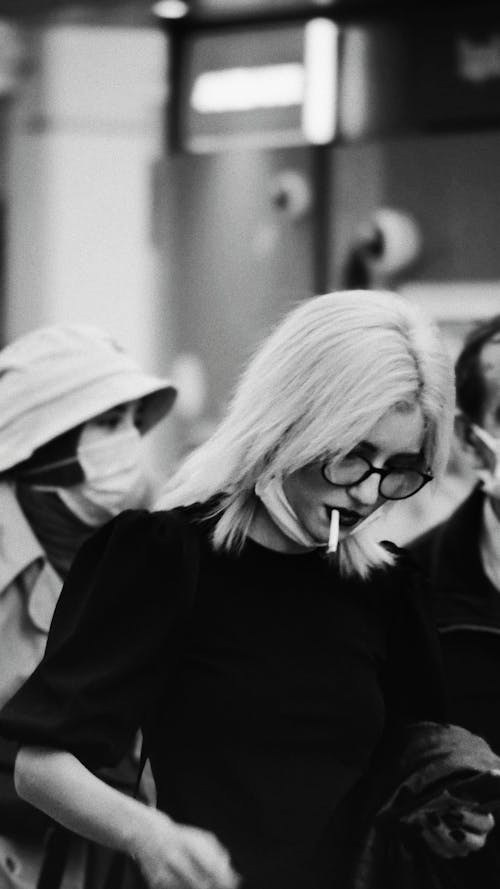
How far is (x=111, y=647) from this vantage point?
5.52 ft

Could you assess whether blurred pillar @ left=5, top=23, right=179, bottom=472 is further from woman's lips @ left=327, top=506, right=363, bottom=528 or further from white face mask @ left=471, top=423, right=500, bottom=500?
woman's lips @ left=327, top=506, right=363, bottom=528

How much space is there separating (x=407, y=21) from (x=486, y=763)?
4032 mm

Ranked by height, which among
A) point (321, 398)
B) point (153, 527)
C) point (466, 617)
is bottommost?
point (466, 617)

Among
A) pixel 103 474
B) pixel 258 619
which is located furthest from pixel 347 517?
pixel 103 474

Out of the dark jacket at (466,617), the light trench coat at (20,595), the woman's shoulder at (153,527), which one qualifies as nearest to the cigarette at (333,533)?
the woman's shoulder at (153,527)

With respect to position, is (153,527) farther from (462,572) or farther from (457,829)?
(462,572)

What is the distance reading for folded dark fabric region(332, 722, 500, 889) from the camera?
6.26 feet

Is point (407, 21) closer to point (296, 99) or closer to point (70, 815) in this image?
point (296, 99)

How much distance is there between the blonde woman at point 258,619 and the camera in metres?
1.68

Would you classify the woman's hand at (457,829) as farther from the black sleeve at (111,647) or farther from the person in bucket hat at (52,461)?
the person in bucket hat at (52,461)

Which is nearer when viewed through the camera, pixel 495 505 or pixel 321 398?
pixel 321 398

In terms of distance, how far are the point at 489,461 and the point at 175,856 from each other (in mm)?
1010

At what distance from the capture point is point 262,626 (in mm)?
1751

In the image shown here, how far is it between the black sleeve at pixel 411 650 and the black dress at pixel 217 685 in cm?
9
